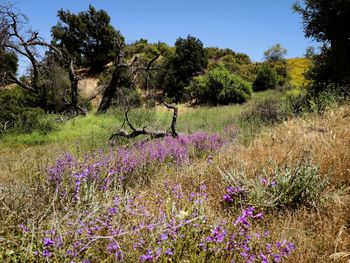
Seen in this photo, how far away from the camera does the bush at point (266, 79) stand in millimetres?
25875

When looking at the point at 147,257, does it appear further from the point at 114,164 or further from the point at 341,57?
the point at 341,57

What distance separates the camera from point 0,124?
453 inches

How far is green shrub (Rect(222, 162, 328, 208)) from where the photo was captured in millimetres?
3400

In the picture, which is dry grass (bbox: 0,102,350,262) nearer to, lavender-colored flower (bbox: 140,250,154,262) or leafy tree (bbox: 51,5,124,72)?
lavender-colored flower (bbox: 140,250,154,262)

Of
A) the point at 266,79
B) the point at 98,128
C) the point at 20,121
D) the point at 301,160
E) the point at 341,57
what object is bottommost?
the point at 98,128

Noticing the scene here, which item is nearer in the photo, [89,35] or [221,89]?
[221,89]

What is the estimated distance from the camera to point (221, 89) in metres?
22.2

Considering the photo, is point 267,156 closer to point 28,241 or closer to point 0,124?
point 28,241

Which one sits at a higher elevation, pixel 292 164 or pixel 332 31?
pixel 332 31

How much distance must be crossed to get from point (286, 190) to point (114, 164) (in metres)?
2.37

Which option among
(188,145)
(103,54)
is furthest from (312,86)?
(103,54)

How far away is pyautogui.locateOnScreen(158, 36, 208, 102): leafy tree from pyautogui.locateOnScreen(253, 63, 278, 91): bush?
4791 millimetres

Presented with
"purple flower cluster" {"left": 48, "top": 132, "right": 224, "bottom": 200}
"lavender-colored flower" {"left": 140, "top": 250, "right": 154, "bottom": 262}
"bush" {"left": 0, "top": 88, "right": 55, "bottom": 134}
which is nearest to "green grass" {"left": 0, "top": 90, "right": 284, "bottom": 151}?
"bush" {"left": 0, "top": 88, "right": 55, "bottom": 134}

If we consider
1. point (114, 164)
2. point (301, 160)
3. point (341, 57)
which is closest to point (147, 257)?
point (301, 160)
